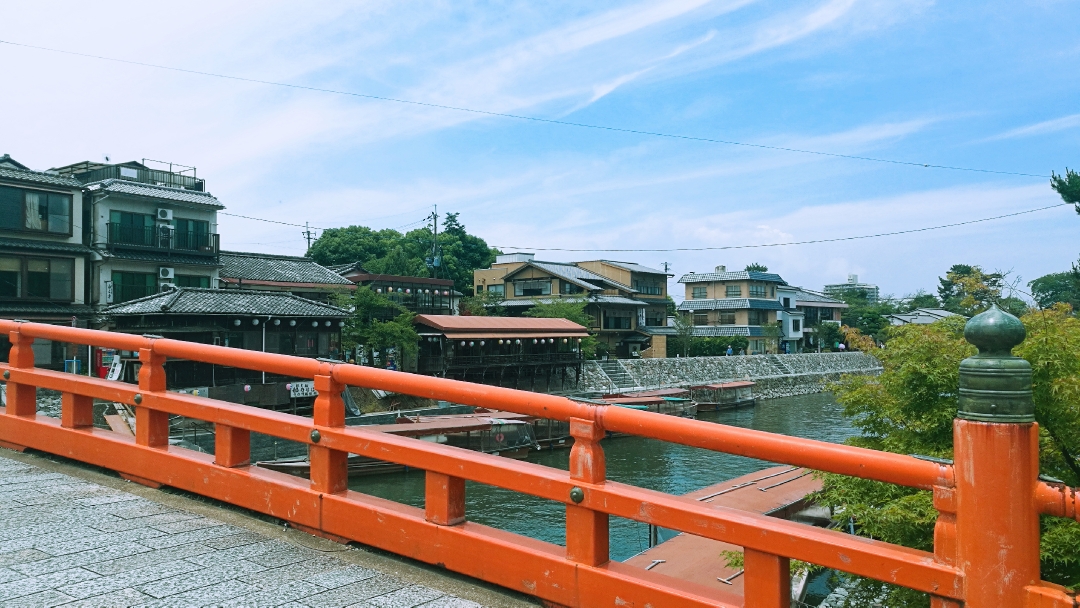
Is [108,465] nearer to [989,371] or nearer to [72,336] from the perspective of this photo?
[72,336]

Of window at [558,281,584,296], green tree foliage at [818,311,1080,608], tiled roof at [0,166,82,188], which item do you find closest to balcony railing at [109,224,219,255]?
tiled roof at [0,166,82,188]

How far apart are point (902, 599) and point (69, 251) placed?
89.9 feet

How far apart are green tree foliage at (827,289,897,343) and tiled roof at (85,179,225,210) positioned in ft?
148

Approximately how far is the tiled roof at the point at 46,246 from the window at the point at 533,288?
1044 inches

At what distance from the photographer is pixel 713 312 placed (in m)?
57.3

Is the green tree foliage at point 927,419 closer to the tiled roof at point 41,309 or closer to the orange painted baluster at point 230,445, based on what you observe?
the orange painted baluster at point 230,445

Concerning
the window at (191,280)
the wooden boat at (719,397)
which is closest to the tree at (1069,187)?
the wooden boat at (719,397)

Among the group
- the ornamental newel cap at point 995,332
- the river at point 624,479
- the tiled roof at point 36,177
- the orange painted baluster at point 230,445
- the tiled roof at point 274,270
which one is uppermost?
the tiled roof at point 36,177

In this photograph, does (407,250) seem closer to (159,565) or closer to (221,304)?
(221,304)

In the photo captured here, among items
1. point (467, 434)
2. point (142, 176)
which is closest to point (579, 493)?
point (467, 434)

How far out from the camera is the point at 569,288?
4647cm

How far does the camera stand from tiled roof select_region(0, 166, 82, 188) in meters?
24.0

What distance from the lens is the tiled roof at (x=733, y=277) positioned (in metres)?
57.0

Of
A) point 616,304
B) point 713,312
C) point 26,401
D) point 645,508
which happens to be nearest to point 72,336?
point 26,401
